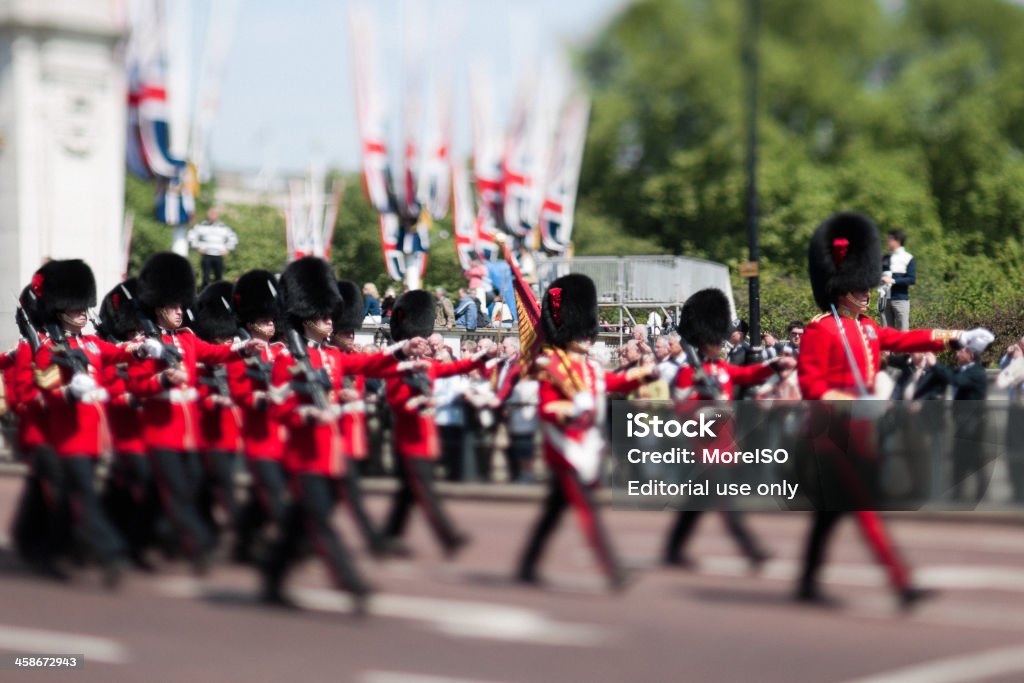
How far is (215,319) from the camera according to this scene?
6883 mm

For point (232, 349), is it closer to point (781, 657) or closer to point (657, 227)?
point (781, 657)

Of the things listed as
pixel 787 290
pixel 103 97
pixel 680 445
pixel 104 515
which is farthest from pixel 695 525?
pixel 103 97

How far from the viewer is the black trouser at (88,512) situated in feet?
16.1

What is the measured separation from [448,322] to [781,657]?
675cm

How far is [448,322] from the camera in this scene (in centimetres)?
1016

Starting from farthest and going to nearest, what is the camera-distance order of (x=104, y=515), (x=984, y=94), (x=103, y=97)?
(x=984, y=94)
(x=103, y=97)
(x=104, y=515)

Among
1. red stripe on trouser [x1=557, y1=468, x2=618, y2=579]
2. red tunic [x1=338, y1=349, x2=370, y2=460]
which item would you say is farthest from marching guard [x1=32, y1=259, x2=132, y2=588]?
red stripe on trouser [x1=557, y1=468, x2=618, y2=579]

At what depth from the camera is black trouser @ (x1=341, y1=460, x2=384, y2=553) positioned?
4.26 meters

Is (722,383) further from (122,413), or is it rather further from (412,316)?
(122,413)

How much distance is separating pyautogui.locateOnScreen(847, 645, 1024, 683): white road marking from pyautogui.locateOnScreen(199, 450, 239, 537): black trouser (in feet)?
6.66

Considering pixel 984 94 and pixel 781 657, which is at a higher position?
pixel 984 94

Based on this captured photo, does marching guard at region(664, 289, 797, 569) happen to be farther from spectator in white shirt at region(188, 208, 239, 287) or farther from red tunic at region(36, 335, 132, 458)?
spectator in white shirt at region(188, 208, 239, 287)

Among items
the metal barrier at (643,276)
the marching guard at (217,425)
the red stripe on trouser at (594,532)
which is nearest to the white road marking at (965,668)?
the red stripe on trouser at (594,532)

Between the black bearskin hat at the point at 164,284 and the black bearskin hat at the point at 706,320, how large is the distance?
1873 mm
